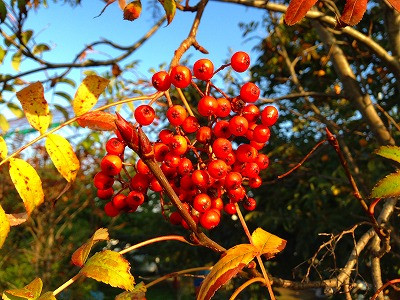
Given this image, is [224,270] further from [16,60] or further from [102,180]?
[16,60]

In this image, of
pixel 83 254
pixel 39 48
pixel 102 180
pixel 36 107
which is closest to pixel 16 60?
pixel 39 48

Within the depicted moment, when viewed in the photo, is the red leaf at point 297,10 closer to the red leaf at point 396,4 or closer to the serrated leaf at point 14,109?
the red leaf at point 396,4

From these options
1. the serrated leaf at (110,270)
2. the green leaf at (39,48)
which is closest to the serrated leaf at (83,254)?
the serrated leaf at (110,270)

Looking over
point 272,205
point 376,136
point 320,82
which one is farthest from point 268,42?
point 376,136

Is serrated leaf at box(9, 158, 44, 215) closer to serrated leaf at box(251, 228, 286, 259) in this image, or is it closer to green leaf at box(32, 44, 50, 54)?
serrated leaf at box(251, 228, 286, 259)

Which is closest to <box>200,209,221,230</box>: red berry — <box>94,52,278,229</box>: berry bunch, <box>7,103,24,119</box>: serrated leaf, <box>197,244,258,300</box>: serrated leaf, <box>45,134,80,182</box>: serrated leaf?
<box>94,52,278,229</box>: berry bunch

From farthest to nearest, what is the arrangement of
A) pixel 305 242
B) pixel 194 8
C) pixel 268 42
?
1. pixel 268 42
2. pixel 305 242
3. pixel 194 8

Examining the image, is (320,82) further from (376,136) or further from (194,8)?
(194,8)
